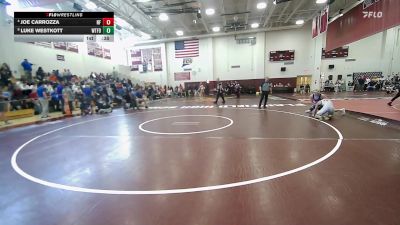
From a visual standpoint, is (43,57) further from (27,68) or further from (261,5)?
(261,5)

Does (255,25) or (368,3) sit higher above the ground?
(255,25)

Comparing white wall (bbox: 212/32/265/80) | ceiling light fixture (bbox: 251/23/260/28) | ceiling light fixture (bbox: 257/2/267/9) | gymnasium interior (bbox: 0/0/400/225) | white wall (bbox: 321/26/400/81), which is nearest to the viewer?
gymnasium interior (bbox: 0/0/400/225)

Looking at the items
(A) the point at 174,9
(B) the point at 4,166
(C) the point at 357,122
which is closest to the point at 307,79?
(A) the point at 174,9

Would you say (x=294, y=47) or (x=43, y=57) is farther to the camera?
(x=294, y=47)

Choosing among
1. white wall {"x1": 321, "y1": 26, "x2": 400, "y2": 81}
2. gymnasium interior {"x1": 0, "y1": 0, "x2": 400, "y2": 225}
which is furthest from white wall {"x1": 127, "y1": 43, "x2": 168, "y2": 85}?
white wall {"x1": 321, "y1": 26, "x2": 400, "y2": 81}

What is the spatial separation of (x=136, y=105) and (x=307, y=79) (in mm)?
18491

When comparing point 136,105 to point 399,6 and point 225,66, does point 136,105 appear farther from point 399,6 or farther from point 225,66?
point 225,66

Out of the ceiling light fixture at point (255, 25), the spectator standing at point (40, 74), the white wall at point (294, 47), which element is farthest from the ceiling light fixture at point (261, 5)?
the spectator standing at point (40, 74)

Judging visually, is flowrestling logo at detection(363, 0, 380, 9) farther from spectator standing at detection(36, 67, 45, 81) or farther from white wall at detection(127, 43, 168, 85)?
white wall at detection(127, 43, 168, 85)

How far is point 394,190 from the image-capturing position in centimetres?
284
